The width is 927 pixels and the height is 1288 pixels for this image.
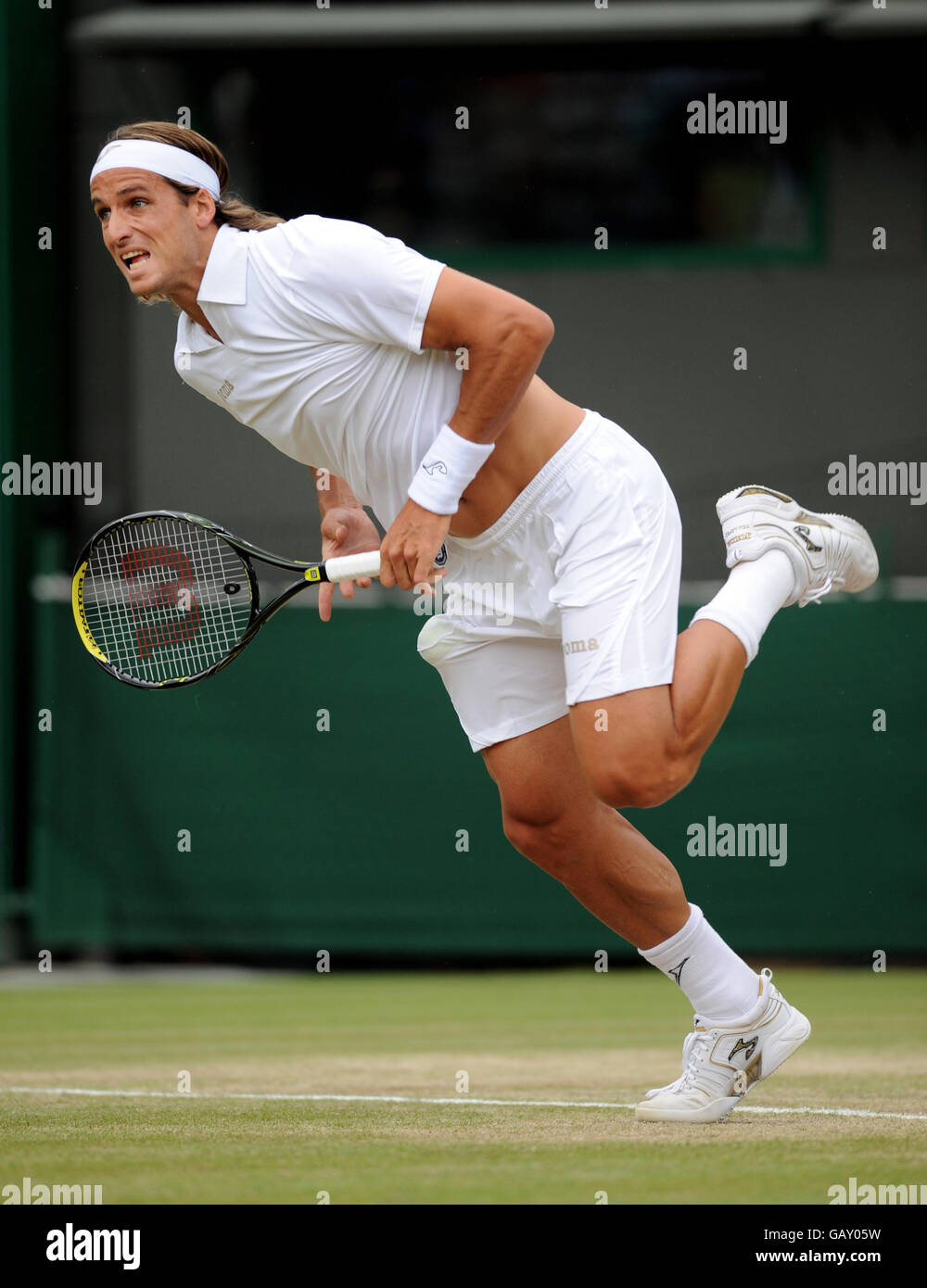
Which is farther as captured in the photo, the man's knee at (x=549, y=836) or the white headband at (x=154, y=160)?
the man's knee at (x=549, y=836)

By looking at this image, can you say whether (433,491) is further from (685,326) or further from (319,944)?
(685,326)

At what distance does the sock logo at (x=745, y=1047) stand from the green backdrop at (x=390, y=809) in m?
3.28

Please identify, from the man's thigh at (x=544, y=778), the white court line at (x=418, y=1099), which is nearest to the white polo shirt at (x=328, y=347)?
the man's thigh at (x=544, y=778)

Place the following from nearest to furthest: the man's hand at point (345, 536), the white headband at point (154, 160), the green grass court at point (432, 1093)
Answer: the green grass court at point (432, 1093)
the white headband at point (154, 160)
the man's hand at point (345, 536)

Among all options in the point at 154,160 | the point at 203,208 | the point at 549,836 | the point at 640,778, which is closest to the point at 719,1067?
the point at 549,836

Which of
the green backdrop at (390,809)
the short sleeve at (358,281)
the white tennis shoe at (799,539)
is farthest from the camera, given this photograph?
the green backdrop at (390,809)

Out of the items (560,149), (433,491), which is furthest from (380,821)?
(433,491)

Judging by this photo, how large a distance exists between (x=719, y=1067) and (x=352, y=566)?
1108mm

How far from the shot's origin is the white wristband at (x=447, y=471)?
9.43 ft

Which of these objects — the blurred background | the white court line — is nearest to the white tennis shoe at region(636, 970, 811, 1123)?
the white court line

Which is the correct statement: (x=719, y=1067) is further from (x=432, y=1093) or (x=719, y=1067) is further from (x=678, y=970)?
(x=432, y=1093)

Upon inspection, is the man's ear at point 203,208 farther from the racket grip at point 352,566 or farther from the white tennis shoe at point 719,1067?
the white tennis shoe at point 719,1067

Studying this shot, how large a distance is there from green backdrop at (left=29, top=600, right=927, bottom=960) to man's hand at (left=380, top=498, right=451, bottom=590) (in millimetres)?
3679

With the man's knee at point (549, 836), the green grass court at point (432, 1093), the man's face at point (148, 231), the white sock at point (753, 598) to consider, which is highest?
the man's face at point (148, 231)
